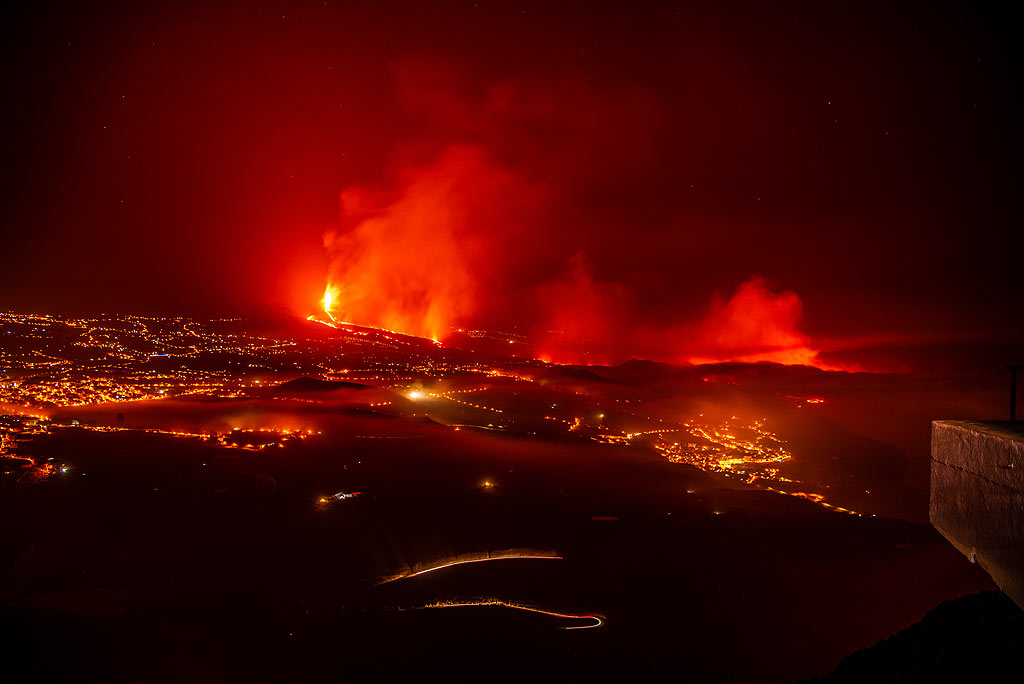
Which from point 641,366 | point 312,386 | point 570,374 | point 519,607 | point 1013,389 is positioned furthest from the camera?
point 641,366

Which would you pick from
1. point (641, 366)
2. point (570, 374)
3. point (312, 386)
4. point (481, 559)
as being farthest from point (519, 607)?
point (641, 366)

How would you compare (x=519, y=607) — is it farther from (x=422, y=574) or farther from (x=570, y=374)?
(x=570, y=374)

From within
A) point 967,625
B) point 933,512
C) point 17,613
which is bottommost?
point 17,613

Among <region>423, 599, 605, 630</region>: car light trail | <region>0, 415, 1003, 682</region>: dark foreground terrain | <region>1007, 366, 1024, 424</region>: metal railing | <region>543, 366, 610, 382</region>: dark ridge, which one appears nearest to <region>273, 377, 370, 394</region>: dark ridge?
<region>543, 366, 610, 382</region>: dark ridge

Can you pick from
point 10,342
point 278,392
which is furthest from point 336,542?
point 10,342

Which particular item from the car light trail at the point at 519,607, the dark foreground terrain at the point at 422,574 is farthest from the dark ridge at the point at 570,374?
the car light trail at the point at 519,607

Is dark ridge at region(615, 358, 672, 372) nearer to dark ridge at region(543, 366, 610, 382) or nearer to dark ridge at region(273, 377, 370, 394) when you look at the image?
dark ridge at region(543, 366, 610, 382)

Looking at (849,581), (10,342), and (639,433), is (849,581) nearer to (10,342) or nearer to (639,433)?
(639,433)
